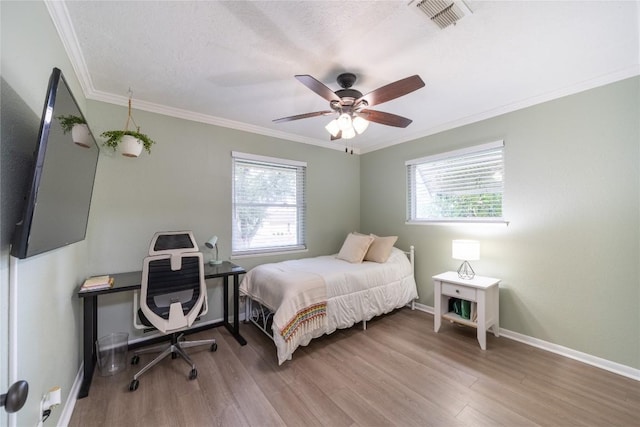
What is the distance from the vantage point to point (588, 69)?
7.09 feet

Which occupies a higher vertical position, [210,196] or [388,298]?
[210,196]

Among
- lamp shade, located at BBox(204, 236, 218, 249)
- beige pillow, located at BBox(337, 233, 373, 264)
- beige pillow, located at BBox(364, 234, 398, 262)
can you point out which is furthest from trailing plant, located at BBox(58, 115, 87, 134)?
beige pillow, located at BBox(364, 234, 398, 262)

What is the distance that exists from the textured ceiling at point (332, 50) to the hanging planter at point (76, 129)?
0.69 m

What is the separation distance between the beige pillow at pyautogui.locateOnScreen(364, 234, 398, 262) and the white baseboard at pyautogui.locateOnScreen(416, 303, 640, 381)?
1.49 m

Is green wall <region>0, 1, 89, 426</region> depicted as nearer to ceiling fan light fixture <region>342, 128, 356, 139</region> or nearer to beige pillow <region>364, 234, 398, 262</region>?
ceiling fan light fixture <region>342, 128, 356, 139</region>

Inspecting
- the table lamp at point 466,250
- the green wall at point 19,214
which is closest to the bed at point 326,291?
the table lamp at point 466,250

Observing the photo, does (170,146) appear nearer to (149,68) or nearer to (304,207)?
(149,68)

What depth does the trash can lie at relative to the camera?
223cm

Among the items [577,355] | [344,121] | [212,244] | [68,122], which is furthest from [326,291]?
[577,355]

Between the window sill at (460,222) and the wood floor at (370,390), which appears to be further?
the window sill at (460,222)

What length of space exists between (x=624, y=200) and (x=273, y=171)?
362cm

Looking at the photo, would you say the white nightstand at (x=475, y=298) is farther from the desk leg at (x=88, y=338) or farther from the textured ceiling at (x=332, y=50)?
the desk leg at (x=88, y=338)

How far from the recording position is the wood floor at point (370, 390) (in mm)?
1704

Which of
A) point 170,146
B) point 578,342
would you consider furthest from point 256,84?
point 578,342
